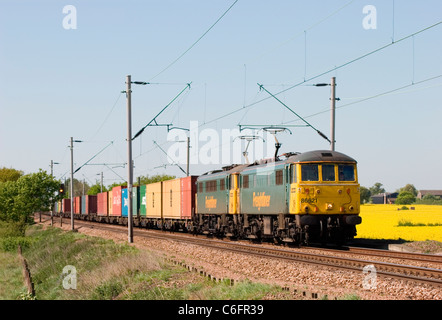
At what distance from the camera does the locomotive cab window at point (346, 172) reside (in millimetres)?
24844

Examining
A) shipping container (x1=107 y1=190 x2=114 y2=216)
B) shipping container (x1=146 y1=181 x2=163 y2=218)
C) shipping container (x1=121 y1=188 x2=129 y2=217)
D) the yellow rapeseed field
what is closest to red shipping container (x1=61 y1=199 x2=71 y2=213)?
shipping container (x1=107 y1=190 x2=114 y2=216)

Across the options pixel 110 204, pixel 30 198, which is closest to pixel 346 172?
pixel 110 204

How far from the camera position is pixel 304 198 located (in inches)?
957

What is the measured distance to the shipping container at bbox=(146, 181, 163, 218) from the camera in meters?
48.5

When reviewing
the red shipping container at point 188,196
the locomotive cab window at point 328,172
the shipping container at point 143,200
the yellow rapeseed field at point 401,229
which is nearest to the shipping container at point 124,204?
the shipping container at point 143,200

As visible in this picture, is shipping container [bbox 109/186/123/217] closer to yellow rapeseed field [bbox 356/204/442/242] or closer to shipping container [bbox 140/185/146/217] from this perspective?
shipping container [bbox 140/185/146/217]

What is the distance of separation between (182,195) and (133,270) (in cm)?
2251

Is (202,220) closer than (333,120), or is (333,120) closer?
(333,120)

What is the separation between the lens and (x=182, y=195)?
137 feet

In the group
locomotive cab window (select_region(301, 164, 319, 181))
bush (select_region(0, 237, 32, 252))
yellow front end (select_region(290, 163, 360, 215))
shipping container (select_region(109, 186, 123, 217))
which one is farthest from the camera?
shipping container (select_region(109, 186, 123, 217))

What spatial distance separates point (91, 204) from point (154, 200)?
34.0 m

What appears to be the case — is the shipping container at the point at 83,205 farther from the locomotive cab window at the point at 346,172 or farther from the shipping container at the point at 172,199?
the locomotive cab window at the point at 346,172
